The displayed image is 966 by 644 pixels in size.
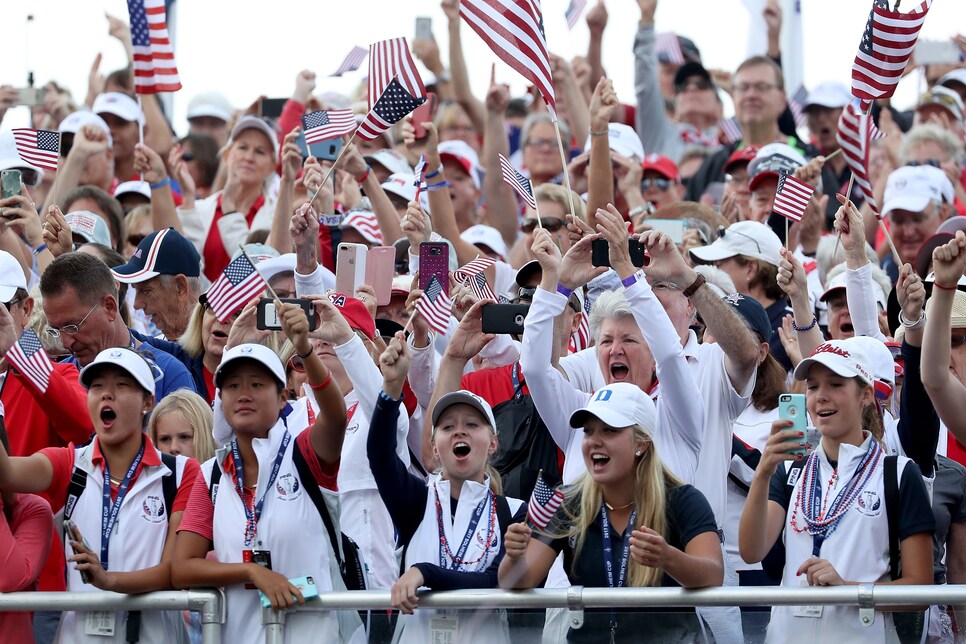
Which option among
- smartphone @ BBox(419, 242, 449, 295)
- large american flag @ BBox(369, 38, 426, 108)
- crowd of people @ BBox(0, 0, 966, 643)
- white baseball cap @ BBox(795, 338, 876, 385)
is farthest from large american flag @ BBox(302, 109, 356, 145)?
white baseball cap @ BBox(795, 338, 876, 385)

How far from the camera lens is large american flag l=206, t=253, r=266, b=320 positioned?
7.11 meters

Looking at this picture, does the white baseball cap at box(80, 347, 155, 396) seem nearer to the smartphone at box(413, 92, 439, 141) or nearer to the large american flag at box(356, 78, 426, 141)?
the large american flag at box(356, 78, 426, 141)

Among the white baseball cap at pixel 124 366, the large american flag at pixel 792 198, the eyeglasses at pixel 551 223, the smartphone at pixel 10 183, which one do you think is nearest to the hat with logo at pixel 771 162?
the eyeglasses at pixel 551 223

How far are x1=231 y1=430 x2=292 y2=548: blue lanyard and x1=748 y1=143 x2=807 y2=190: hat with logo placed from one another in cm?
443

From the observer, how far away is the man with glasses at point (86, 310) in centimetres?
731

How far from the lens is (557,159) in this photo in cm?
1129

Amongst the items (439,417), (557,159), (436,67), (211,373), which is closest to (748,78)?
(557,159)

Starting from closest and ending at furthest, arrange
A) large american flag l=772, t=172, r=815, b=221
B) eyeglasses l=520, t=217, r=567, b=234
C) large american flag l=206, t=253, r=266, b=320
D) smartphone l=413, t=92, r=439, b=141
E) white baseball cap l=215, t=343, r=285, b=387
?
1. white baseball cap l=215, t=343, r=285, b=387
2. large american flag l=206, t=253, r=266, b=320
3. large american flag l=772, t=172, r=815, b=221
4. smartphone l=413, t=92, r=439, b=141
5. eyeglasses l=520, t=217, r=567, b=234

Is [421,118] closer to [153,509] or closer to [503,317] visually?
[503,317]

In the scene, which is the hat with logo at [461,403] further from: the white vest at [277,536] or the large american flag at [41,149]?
the large american flag at [41,149]

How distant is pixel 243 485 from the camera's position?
6203 millimetres

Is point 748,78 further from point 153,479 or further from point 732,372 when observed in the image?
point 153,479

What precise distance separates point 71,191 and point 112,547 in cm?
450

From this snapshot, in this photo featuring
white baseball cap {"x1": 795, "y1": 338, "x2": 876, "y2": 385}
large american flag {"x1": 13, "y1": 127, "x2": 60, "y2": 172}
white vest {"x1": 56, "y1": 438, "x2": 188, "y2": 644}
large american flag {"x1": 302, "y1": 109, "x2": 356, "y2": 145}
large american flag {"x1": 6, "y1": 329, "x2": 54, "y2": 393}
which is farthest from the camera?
large american flag {"x1": 302, "y1": 109, "x2": 356, "y2": 145}
